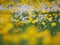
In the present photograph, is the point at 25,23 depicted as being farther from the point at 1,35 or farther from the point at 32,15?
the point at 1,35

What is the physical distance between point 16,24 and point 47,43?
38cm

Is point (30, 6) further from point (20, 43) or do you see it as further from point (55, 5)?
point (20, 43)

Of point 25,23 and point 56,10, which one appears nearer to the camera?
point 25,23

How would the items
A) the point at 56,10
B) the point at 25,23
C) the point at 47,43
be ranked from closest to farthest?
the point at 47,43 < the point at 25,23 < the point at 56,10

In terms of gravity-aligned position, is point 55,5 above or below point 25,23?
above

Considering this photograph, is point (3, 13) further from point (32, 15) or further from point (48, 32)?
point (48, 32)

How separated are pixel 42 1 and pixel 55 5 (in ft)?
0.51

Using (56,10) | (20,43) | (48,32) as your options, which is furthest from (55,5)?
(20,43)

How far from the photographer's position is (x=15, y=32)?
1462mm


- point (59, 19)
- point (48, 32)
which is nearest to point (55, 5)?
point (59, 19)

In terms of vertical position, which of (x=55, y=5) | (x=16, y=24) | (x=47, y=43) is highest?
(x=55, y=5)

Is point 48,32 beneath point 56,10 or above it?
beneath

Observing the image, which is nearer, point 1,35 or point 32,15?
point 1,35

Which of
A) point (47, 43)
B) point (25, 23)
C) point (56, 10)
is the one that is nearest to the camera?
point (47, 43)
